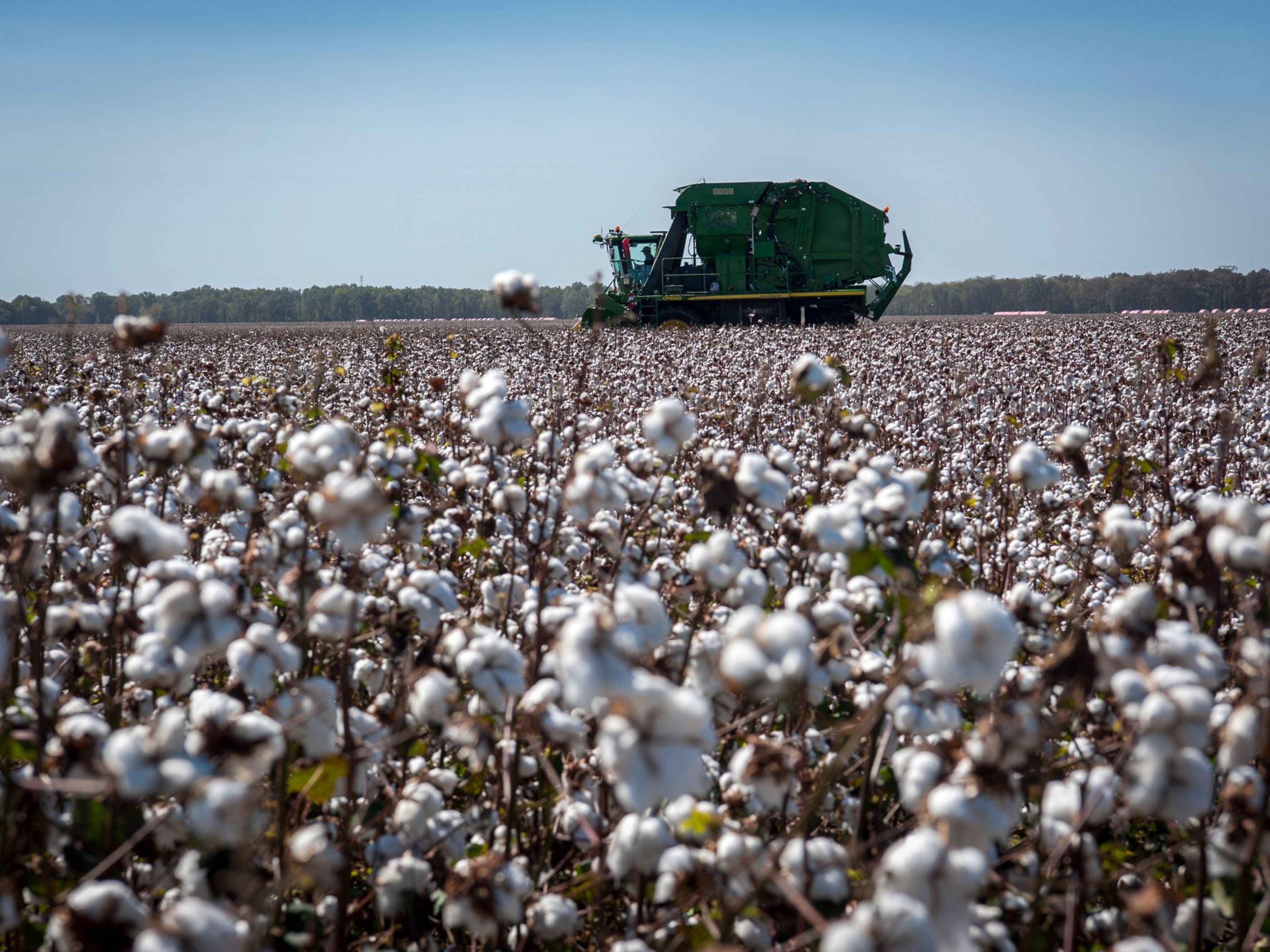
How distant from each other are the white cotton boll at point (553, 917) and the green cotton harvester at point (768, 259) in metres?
23.3

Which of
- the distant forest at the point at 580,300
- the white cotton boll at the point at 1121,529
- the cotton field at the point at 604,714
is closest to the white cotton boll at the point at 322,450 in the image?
the cotton field at the point at 604,714

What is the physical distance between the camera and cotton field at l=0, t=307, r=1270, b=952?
141 centimetres

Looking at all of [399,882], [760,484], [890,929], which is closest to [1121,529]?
[760,484]

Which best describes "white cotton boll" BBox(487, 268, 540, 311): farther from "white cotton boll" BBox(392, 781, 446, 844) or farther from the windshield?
the windshield

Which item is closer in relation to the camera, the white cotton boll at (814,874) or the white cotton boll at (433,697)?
the white cotton boll at (814,874)

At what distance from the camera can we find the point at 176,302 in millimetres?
87562

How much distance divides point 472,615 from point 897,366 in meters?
10.4

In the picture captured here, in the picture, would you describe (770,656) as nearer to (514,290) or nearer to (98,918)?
(98,918)

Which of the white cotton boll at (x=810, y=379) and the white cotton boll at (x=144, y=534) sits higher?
the white cotton boll at (x=810, y=379)

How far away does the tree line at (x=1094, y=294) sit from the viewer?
62594 mm

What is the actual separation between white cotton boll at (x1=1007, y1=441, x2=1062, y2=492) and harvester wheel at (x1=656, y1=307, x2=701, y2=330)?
2190cm

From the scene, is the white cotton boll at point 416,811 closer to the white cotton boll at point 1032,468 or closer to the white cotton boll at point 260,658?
the white cotton boll at point 260,658

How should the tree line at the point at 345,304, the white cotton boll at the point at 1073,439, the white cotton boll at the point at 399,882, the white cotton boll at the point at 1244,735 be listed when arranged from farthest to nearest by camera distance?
the tree line at the point at 345,304 → the white cotton boll at the point at 1073,439 → the white cotton boll at the point at 399,882 → the white cotton boll at the point at 1244,735

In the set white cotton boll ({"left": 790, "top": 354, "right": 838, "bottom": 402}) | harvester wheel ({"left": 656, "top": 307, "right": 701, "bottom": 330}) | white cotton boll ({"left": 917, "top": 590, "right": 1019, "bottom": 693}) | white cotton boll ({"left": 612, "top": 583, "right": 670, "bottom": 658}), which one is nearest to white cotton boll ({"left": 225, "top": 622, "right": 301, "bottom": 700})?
white cotton boll ({"left": 612, "top": 583, "right": 670, "bottom": 658})
